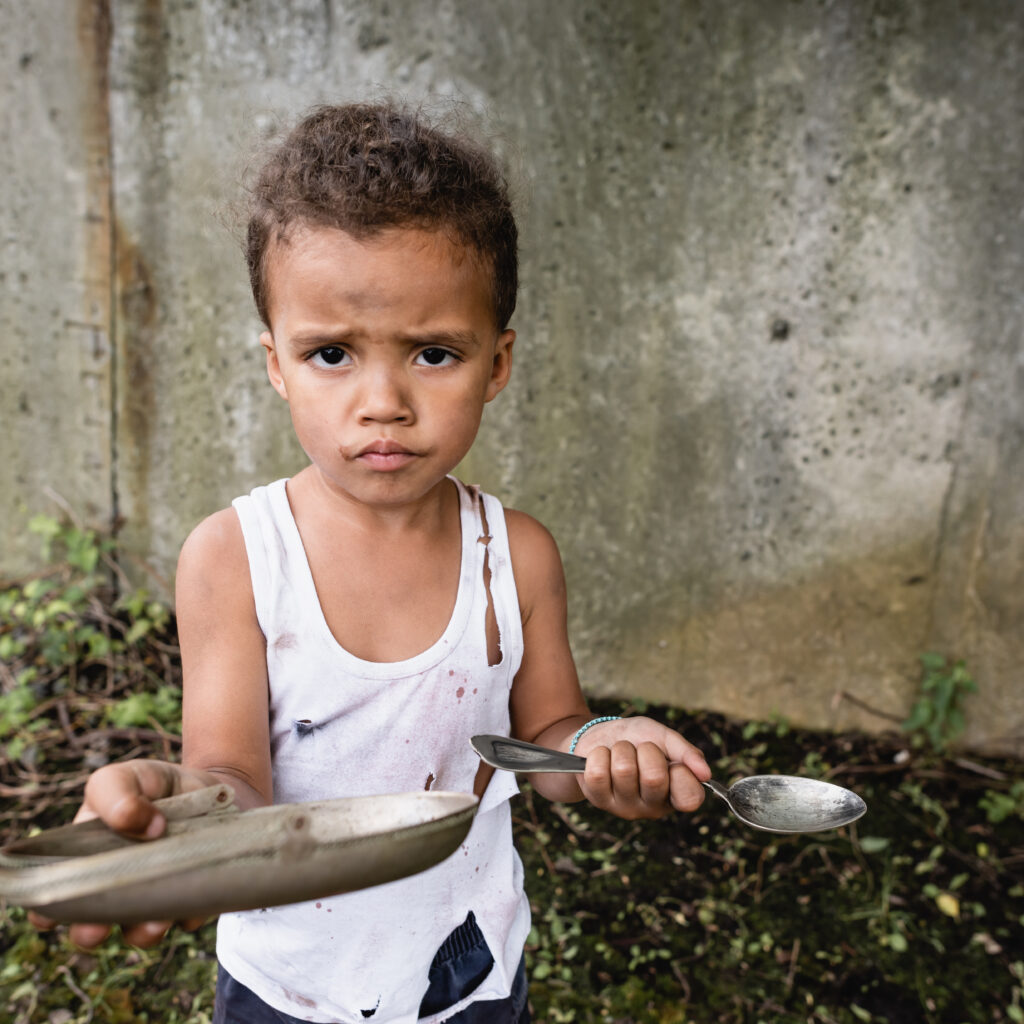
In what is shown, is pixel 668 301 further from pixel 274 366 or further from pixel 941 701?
pixel 274 366

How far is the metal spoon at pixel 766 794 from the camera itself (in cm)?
108

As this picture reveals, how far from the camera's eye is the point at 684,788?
1.03 m

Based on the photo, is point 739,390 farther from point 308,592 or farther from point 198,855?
point 198,855

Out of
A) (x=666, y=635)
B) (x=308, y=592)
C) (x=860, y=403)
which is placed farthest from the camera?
(x=666, y=635)

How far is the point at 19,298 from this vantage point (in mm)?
3047

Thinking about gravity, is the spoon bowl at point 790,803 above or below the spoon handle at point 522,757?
below

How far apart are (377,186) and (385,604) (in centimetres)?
56

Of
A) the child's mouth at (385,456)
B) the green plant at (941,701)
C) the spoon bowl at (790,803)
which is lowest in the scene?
the green plant at (941,701)

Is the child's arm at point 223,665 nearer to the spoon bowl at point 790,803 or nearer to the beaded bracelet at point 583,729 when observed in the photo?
the beaded bracelet at point 583,729

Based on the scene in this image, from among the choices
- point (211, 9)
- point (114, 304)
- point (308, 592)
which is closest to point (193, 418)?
point (114, 304)

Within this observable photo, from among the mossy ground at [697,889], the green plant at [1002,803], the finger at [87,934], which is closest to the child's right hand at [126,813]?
the finger at [87,934]

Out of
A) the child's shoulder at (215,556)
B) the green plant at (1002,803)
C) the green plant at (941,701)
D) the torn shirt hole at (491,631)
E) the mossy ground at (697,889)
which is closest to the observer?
the child's shoulder at (215,556)

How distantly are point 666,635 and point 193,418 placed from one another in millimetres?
1846

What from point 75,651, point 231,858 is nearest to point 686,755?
point 231,858
